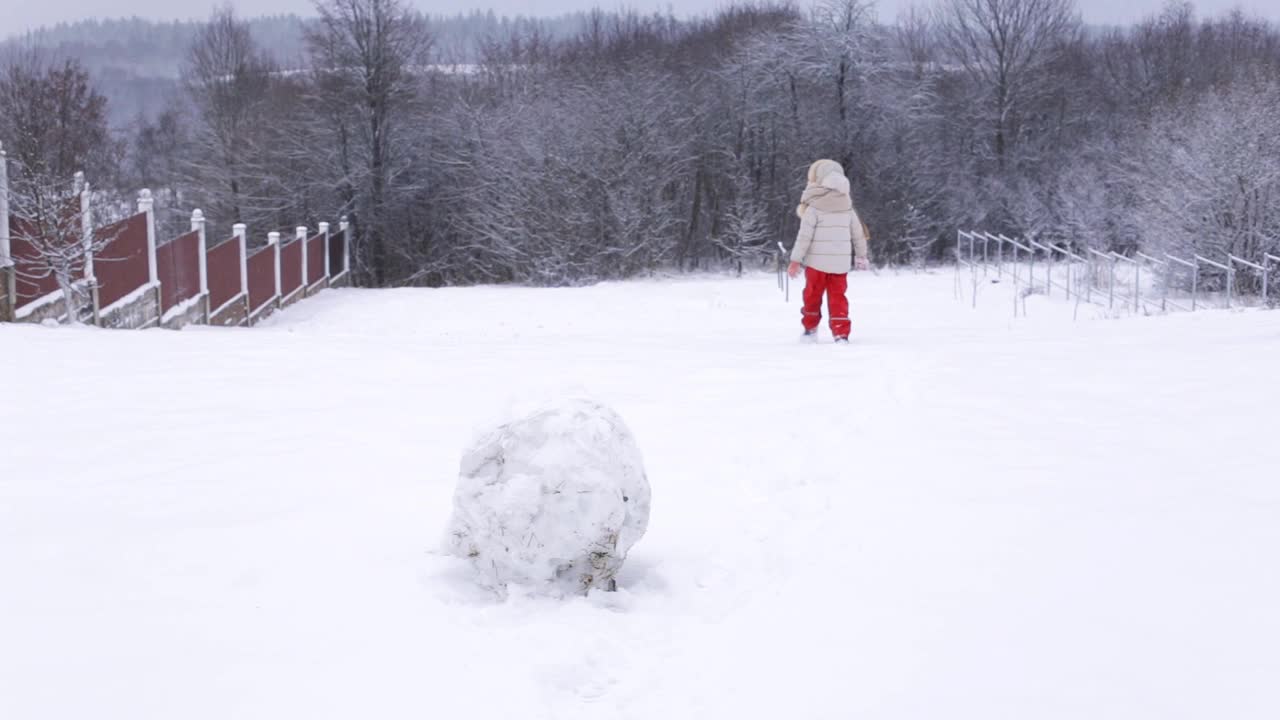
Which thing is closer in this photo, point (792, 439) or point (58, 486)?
point (58, 486)

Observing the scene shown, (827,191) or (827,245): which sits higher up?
(827,191)

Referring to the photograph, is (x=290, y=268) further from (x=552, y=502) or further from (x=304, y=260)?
(x=552, y=502)

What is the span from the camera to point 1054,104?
40.9 metres

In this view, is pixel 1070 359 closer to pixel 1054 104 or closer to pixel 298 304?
pixel 298 304

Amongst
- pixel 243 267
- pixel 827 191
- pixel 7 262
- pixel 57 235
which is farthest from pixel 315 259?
pixel 827 191

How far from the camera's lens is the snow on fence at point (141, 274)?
436 inches

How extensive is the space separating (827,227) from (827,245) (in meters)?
0.16

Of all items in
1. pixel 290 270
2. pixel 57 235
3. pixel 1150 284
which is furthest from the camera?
pixel 290 270

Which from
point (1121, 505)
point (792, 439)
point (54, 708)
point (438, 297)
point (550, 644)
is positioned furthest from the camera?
point (438, 297)

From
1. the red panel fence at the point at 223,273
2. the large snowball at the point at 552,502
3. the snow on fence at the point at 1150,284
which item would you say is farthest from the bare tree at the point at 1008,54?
the large snowball at the point at 552,502

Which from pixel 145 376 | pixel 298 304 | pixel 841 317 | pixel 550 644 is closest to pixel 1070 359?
pixel 841 317

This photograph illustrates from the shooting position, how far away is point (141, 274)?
14406 millimetres

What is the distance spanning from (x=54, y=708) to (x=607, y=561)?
1521 mm

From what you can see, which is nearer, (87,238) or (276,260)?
(87,238)
